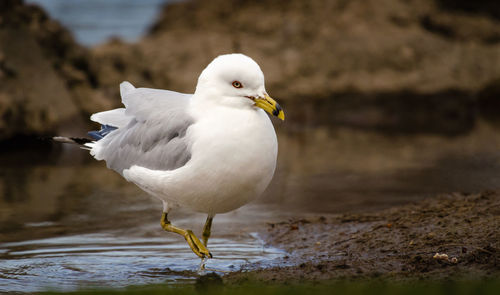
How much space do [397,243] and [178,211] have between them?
2.69 m

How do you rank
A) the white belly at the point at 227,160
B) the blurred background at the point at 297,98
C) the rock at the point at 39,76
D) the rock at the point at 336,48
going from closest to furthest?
the white belly at the point at 227,160 < the blurred background at the point at 297,98 < the rock at the point at 39,76 < the rock at the point at 336,48

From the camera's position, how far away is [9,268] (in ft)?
18.6

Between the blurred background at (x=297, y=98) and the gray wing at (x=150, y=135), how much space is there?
1151 mm

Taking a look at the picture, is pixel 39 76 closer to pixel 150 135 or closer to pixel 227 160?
pixel 150 135

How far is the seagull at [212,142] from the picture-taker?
5039mm

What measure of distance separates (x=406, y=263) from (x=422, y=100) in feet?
Result: 28.6

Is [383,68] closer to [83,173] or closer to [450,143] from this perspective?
[450,143]

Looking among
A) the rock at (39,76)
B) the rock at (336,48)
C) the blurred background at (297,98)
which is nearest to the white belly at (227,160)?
the blurred background at (297,98)

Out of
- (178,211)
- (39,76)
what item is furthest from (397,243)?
(39,76)

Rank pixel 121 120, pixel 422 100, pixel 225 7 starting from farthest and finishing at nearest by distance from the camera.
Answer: pixel 225 7 → pixel 422 100 → pixel 121 120

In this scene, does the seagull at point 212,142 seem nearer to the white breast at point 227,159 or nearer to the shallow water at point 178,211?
the white breast at point 227,159

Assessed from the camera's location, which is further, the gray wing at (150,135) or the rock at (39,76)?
the rock at (39,76)

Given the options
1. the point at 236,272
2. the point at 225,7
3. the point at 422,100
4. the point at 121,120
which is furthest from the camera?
the point at 225,7

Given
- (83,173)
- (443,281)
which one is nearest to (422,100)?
(83,173)
